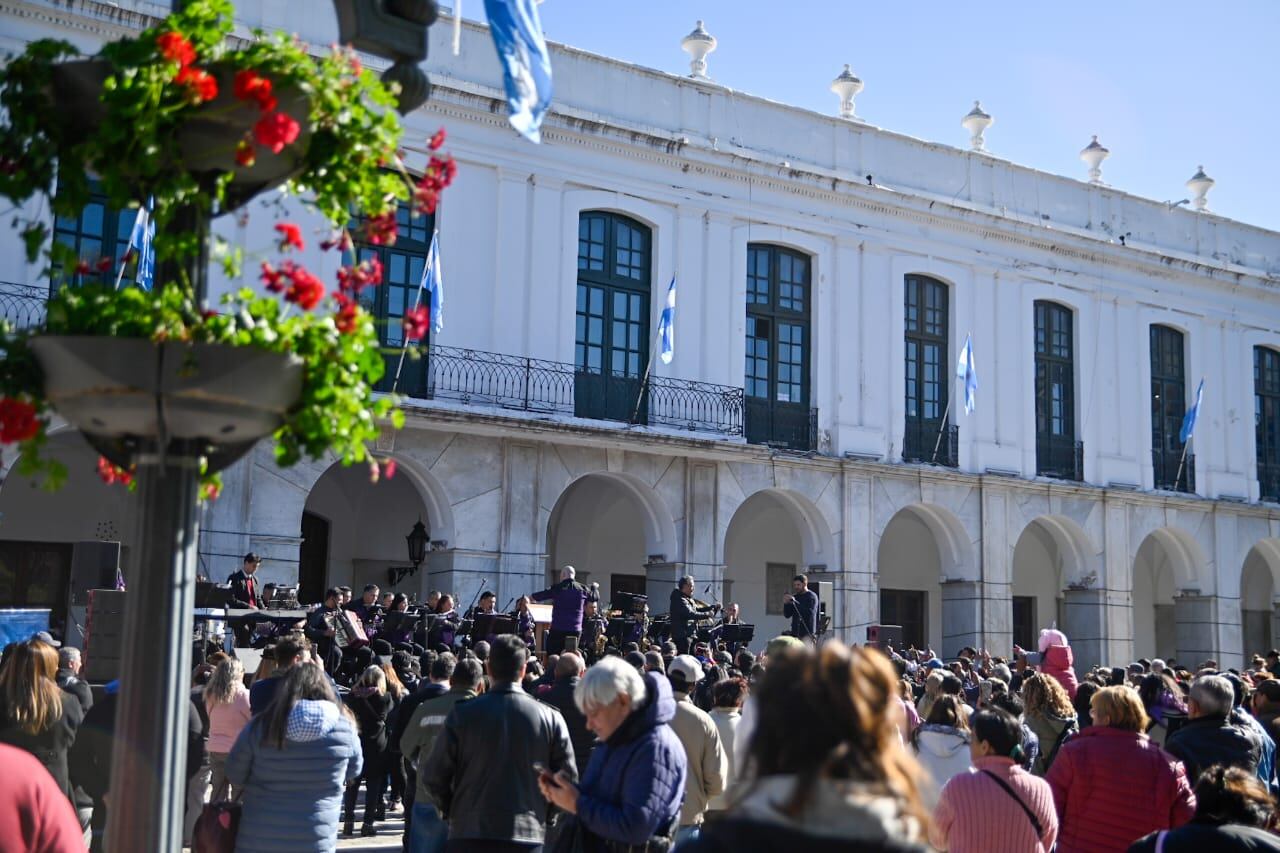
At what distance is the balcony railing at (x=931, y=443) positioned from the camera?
25047 millimetres

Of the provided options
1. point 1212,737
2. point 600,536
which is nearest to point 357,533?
point 600,536

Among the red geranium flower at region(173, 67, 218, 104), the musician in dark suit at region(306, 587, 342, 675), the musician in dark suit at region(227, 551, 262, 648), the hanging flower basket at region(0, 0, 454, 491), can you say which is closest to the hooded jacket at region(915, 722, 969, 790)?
the hanging flower basket at region(0, 0, 454, 491)

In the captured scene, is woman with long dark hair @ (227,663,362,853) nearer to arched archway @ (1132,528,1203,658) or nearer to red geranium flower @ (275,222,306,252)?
red geranium flower @ (275,222,306,252)

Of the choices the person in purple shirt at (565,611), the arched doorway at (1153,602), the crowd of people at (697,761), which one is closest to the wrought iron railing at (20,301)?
the person in purple shirt at (565,611)

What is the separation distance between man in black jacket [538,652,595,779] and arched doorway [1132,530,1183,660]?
24.6 metres

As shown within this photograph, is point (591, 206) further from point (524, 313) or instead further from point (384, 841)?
point (384, 841)

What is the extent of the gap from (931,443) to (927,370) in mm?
1357

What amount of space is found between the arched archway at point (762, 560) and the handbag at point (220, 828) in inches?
770

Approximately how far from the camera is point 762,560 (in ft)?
87.2

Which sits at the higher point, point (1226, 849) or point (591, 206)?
point (591, 206)

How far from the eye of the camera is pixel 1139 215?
2881 centimetres

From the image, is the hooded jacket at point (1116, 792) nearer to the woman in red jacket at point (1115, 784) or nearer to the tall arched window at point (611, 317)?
the woman in red jacket at point (1115, 784)

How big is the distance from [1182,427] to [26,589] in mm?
21133

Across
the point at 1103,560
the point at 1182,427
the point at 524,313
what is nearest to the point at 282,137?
the point at 524,313
